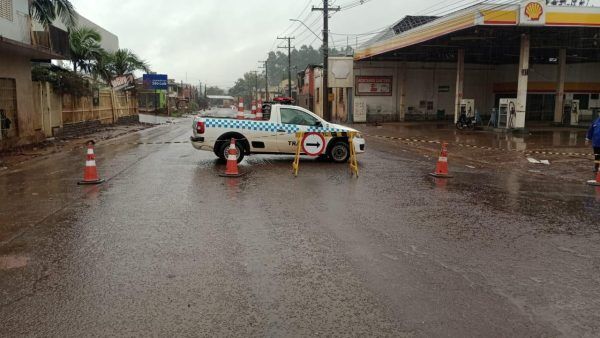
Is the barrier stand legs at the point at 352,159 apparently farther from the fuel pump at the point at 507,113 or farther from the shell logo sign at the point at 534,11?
the fuel pump at the point at 507,113

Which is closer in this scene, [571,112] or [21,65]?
[21,65]

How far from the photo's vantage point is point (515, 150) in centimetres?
1912

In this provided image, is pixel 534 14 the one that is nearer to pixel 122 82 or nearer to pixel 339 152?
pixel 339 152

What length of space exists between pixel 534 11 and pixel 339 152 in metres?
14.8

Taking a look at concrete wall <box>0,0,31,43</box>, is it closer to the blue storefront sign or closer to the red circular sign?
the red circular sign

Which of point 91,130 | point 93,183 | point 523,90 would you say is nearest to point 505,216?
point 93,183

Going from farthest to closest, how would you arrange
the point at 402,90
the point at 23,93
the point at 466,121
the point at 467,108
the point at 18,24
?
the point at 402,90 < the point at 467,108 < the point at 466,121 < the point at 23,93 < the point at 18,24

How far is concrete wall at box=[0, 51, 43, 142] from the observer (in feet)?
61.9

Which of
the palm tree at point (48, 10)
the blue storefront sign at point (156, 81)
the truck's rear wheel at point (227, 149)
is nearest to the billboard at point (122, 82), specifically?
the blue storefront sign at point (156, 81)

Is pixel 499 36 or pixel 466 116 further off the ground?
pixel 499 36

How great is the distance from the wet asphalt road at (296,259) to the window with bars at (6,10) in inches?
408

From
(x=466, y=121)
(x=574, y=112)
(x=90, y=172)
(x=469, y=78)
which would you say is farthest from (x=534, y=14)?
(x=90, y=172)

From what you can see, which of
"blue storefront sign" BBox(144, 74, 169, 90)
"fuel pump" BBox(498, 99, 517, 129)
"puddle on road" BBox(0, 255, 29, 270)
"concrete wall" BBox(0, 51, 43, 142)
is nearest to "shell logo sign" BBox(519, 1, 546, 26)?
"fuel pump" BBox(498, 99, 517, 129)

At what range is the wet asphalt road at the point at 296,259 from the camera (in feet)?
14.1
